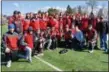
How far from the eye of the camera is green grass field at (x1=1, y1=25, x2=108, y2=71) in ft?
38.1

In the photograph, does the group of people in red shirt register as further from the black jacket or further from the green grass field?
the green grass field

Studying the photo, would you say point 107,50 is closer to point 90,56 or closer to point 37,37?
point 90,56

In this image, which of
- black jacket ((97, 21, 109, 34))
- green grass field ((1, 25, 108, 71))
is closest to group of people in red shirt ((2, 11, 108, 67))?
black jacket ((97, 21, 109, 34))

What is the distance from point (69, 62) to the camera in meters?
12.7

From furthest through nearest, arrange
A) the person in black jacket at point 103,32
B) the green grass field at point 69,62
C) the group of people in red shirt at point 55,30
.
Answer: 1. the person in black jacket at point 103,32
2. the group of people in red shirt at point 55,30
3. the green grass field at point 69,62

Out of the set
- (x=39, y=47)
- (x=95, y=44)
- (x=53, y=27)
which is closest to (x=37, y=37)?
(x=39, y=47)

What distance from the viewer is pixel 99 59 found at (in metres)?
13.2

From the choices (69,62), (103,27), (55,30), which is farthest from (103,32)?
(69,62)

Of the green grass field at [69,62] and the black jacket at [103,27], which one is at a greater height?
the black jacket at [103,27]

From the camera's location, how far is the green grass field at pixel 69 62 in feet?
38.1

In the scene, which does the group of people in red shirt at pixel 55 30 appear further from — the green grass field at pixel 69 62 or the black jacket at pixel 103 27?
the green grass field at pixel 69 62

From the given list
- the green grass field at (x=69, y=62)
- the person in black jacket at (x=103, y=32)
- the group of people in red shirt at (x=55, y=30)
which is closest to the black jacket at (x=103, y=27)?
the person in black jacket at (x=103, y=32)

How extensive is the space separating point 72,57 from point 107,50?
216cm

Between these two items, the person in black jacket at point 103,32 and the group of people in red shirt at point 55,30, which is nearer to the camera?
the group of people in red shirt at point 55,30
